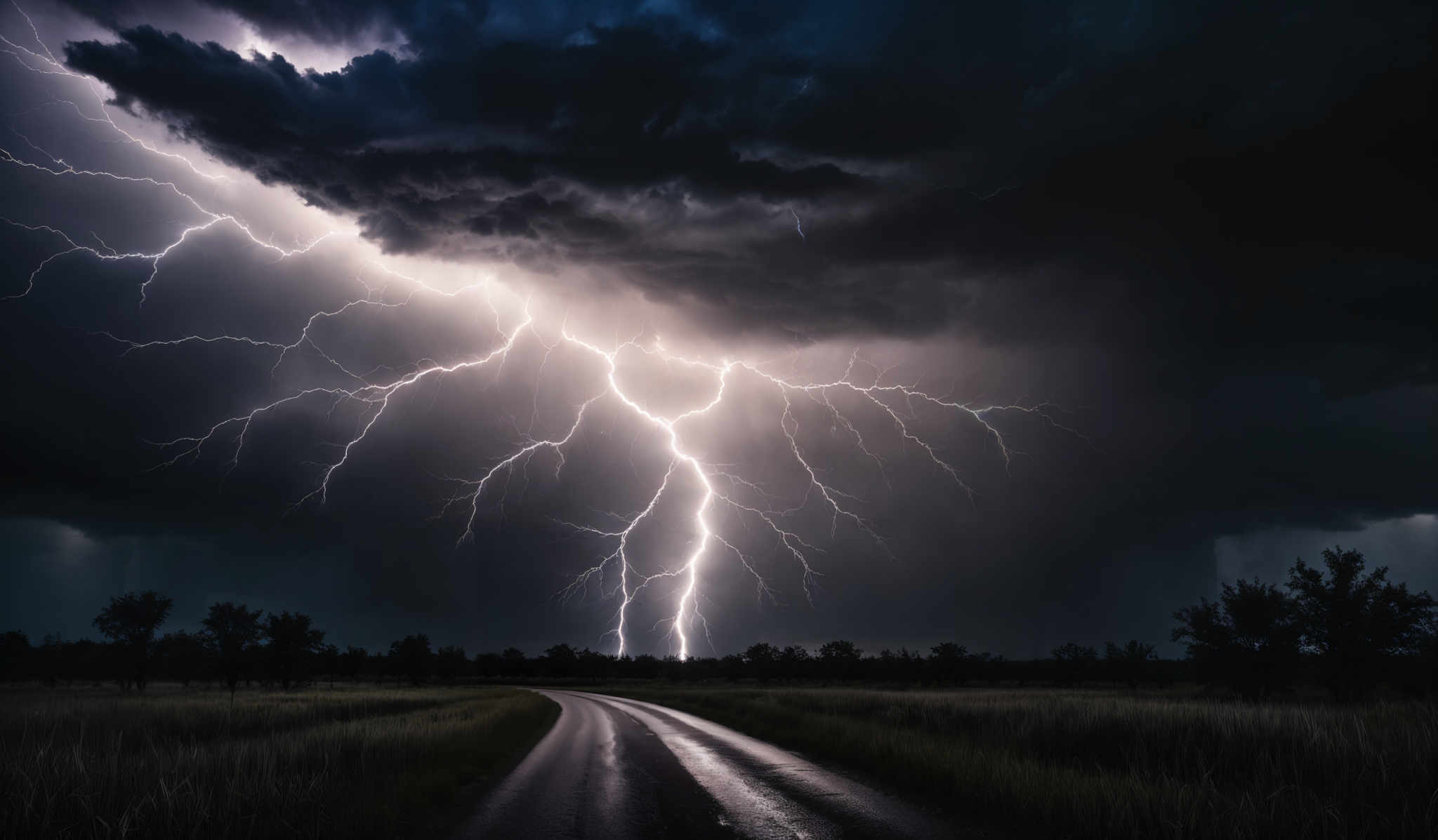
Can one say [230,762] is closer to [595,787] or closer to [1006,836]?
[595,787]

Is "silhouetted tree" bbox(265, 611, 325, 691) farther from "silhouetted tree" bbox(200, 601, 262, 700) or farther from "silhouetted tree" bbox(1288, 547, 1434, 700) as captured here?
"silhouetted tree" bbox(1288, 547, 1434, 700)

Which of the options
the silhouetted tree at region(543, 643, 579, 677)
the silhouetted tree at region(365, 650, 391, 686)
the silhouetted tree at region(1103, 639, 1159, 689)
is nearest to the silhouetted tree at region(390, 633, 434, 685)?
the silhouetted tree at region(365, 650, 391, 686)

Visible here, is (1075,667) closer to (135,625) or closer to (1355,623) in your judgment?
(1355,623)

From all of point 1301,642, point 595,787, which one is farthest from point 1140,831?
point 1301,642

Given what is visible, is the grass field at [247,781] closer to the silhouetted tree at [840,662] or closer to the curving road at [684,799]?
the curving road at [684,799]

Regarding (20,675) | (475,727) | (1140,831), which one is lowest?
(20,675)

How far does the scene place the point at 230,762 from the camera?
8.65m

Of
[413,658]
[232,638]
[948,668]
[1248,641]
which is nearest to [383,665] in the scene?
[413,658]

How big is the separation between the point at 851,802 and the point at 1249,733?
6070mm

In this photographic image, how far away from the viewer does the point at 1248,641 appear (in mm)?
33094

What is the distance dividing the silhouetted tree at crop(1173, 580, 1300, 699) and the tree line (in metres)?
0.05

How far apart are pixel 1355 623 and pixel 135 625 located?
77.0 meters

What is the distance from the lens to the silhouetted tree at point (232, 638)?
161ft

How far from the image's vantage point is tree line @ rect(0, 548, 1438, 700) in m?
28.4
